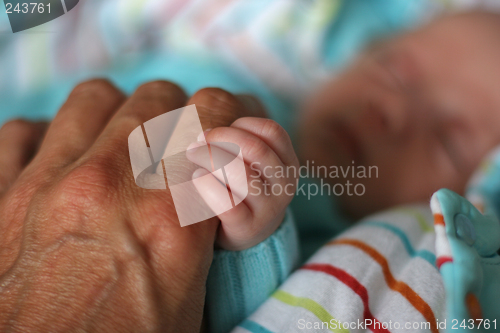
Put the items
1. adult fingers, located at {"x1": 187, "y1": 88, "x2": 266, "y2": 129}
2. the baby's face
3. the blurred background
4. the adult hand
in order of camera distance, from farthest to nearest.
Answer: the blurred background, the baby's face, adult fingers, located at {"x1": 187, "y1": 88, "x2": 266, "y2": 129}, the adult hand

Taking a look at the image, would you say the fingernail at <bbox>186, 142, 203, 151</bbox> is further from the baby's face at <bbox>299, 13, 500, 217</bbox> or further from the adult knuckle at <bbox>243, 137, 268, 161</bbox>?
the baby's face at <bbox>299, 13, 500, 217</bbox>

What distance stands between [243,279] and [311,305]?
85mm

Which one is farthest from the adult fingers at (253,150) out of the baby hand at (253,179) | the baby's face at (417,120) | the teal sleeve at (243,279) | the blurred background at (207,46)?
the blurred background at (207,46)

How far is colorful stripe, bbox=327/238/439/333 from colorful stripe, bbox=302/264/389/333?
41mm

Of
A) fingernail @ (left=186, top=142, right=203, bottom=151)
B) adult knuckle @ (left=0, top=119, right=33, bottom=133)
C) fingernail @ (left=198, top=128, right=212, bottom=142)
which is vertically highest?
adult knuckle @ (left=0, top=119, right=33, bottom=133)

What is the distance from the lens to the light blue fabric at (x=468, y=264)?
0.36 metres

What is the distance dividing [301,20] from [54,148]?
943 millimetres

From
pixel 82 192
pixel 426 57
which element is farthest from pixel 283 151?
pixel 426 57

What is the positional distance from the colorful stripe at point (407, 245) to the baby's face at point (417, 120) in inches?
11.4

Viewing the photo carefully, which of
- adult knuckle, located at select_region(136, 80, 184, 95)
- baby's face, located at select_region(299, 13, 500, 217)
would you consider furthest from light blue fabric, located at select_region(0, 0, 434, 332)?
adult knuckle, located at select_region(136, 80, 184, 95)

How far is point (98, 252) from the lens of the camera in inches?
13.5

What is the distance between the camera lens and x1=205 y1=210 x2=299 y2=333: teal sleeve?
0.44m

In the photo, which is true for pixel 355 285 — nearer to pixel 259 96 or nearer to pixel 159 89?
pixel 159 89

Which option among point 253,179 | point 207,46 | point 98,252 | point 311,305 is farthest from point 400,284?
point 207,46
